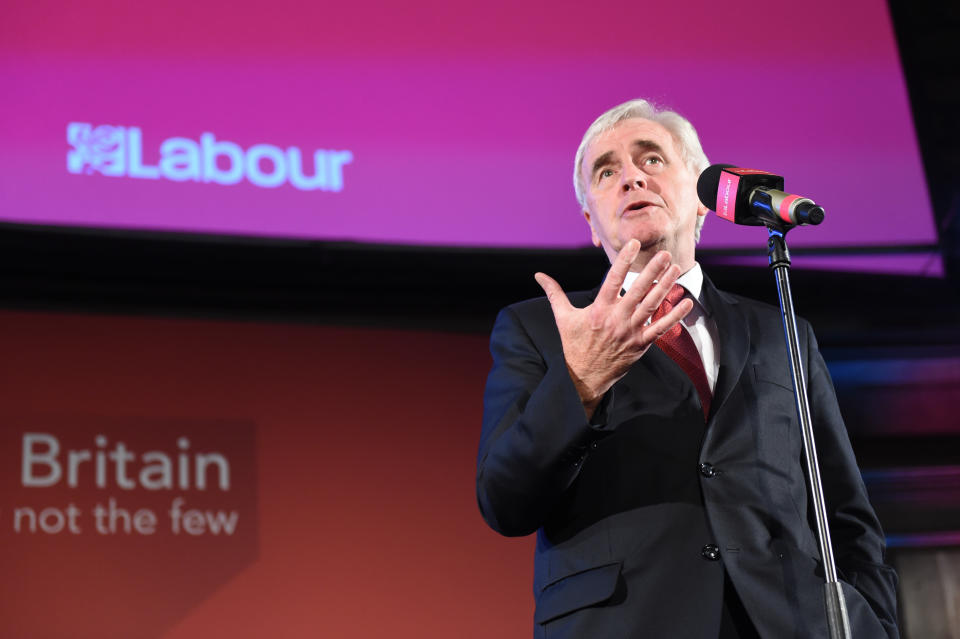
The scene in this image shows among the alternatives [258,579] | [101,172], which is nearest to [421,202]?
[101,172]

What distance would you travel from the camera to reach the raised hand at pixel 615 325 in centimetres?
137

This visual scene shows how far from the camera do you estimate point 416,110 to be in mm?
3412

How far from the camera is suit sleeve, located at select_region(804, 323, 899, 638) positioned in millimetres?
1637

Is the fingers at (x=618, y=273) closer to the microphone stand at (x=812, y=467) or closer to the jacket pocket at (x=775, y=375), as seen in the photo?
the microphone stand at (x=812, y=467)

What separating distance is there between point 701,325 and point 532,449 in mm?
458

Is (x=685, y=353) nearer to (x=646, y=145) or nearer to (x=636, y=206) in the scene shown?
(x=636, y=206)

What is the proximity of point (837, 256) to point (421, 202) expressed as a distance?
1.30 m

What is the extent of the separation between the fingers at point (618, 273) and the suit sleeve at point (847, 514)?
0.51m

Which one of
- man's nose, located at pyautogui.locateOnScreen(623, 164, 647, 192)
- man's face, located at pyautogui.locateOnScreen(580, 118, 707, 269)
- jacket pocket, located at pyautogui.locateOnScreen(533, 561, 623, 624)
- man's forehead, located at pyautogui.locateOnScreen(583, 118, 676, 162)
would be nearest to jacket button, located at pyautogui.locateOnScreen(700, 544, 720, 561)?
jacket pocket, located at pyautogui.locateOnScreen(533, 561, 623, 624)

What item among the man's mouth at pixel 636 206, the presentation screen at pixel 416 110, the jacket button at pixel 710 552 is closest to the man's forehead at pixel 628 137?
the man's mouth at pixel 636 206

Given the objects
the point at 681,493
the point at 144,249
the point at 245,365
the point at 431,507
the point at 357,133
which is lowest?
the point at 681,493

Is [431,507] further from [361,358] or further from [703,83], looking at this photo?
[703,83]

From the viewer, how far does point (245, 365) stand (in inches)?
137

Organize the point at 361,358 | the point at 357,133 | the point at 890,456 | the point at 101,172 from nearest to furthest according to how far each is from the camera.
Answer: the point at 101,172
the point at 357,133
the point at 361,358
the point at 890,456
